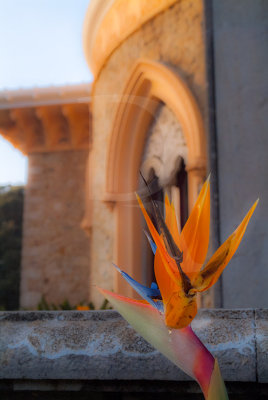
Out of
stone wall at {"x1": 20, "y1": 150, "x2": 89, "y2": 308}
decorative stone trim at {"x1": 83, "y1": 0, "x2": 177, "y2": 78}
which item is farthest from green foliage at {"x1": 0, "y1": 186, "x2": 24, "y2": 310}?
decorative stone trim at {"x1": 83, "y1": 0, "x2": 177, "y2": 78}

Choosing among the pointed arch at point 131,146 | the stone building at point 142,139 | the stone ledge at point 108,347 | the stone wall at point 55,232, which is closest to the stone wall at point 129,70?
the stone building at point 142,139

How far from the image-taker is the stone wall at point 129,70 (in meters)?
4.41

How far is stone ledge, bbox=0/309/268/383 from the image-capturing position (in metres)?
0.94

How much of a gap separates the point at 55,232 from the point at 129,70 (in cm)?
433

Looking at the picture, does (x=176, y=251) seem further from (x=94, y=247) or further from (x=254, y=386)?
(x=94, y=247)

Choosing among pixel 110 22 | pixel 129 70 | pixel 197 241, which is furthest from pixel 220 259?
pixel 110 22

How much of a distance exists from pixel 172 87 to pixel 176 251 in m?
4.01

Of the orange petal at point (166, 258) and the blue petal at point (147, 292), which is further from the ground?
the orange petal at point (166, 258)

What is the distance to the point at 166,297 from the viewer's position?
769mm

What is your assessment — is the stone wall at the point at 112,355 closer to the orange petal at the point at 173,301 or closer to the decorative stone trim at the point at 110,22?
the orange petal at the point at 173,301

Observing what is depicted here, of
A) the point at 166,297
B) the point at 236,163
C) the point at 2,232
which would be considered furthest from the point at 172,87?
the point at 2,232

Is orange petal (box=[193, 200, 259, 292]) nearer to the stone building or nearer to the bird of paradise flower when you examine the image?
the bird of paradise flower

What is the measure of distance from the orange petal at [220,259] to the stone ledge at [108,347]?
0.27 meters

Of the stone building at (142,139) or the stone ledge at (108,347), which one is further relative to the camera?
the stone building at (142,139)
